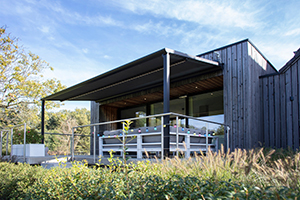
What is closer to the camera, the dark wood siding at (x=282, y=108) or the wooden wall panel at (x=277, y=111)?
the dark wood siding at (x=282, y=108)

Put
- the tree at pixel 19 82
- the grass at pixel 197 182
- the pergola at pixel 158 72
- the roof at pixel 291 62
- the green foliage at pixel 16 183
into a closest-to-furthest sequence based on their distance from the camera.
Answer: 1. the grass at pixel 197 182
2. the green foliage at pixel 16 183
3. the pergola at pixel 158 72
4. the roof at pixel 291 62
5. the tree at pixel 19 82

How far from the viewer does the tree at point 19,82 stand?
13.1 meters

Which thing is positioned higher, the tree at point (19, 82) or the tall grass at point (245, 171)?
the tree at point (19, 82)

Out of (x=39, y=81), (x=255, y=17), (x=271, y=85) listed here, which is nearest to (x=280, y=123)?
(x=271, y=85)

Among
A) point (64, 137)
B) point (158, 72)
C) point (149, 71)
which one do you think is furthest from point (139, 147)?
point (64, 137)

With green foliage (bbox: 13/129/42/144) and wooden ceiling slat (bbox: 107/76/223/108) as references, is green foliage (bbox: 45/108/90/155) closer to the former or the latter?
wooden ceiling slat (bbox: 107/76/223/108)

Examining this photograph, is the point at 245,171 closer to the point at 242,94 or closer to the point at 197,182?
the point at 197,182

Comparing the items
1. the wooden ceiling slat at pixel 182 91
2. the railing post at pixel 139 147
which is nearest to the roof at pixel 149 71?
the wooden ceiling slat at pixel 182 91

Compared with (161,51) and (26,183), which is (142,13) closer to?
(161,51)

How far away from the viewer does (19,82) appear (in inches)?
535

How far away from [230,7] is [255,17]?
45.4 inches

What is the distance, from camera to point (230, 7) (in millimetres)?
8070

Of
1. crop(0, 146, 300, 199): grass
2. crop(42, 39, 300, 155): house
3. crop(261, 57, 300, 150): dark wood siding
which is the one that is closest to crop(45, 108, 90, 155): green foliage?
crop(42, 39, 300, 155): house

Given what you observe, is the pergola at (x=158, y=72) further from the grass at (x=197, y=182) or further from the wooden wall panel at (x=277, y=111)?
the grass at (x=197, y=182)
